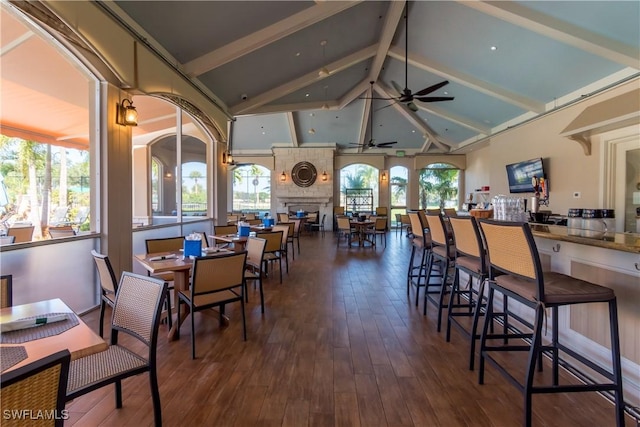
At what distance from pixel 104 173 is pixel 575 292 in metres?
4.20

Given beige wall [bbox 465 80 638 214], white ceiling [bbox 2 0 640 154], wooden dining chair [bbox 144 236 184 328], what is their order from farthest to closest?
beige wall [bbox 465 80 638 214] → white ceiling [bbox 2 0 640 154] → wooden dining chair [bbox 144 236 184 328]

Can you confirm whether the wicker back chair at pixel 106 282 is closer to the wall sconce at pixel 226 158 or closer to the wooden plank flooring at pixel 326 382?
the wooden plank flooring at pixel 326 382

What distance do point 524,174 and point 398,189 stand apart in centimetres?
541

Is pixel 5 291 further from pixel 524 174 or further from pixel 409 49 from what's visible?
pixel 524 174

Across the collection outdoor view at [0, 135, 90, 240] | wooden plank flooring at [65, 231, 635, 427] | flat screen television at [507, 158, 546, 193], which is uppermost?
flat screen television at [507, 158, 546, 193]

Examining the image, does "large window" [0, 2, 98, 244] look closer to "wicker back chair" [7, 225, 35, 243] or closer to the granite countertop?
"wicker back chair" [7, 225, 35, 243]

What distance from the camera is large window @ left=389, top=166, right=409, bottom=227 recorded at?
12.6m

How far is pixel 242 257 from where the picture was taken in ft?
8.55

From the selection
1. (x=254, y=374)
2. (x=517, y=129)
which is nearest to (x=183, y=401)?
(x=254, y=374)

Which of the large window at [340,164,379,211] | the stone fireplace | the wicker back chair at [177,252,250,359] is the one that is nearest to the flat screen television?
the large window at [340,164,379,211]

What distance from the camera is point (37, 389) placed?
0.77 metres

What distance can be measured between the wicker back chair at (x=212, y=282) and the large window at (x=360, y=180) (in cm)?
1030

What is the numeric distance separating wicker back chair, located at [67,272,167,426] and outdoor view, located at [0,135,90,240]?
8.15 ft

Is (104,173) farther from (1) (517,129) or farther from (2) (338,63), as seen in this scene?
(1) (517,129)
